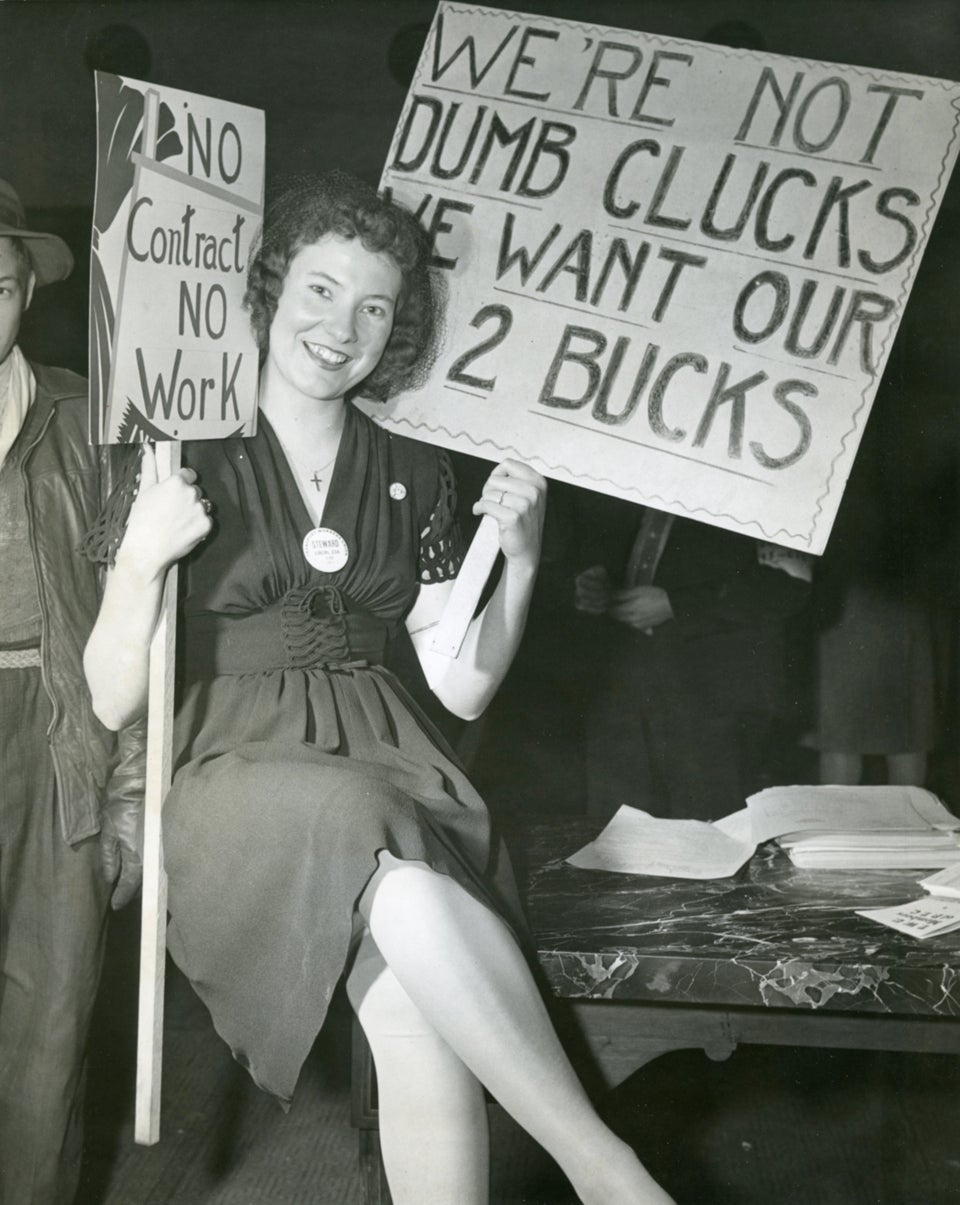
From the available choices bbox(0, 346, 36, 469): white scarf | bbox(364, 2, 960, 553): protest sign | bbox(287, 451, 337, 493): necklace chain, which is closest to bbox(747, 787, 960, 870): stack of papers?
bbox(364, 2, 960, 553): protest sign

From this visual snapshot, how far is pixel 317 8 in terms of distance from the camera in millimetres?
1688

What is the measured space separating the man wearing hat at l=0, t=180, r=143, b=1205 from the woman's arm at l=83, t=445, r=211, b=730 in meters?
0.05

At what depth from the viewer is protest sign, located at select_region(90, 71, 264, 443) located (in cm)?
153

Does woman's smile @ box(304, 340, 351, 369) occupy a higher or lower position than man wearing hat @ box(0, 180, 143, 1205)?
higher

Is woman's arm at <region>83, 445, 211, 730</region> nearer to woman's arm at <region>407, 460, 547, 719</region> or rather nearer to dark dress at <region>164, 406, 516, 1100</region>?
dark dress at <region>164, 406, 516, 1100</region>

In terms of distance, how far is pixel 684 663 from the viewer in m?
1.89

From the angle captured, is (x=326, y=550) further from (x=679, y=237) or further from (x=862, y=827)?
(x=862, y=827)

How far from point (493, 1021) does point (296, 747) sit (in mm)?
411

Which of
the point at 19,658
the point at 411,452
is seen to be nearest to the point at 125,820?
the point at 19,658

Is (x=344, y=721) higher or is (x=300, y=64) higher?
(x=300, y=64)

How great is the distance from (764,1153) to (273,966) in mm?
784

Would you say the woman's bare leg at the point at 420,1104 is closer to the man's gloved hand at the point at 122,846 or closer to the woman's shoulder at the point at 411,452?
the man's gloved hand at the point at 122,846

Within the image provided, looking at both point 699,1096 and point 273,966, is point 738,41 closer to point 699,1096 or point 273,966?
point 273,966

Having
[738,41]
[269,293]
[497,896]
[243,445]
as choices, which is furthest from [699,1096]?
[738,41]
